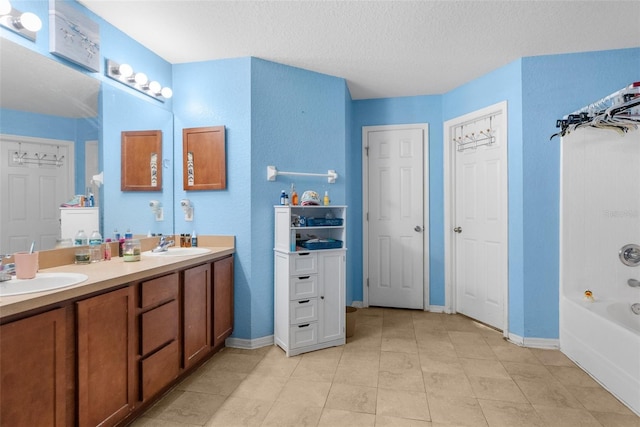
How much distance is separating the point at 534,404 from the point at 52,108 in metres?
3.18

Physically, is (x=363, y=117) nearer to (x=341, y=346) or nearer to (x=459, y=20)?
(x=459, y=20)

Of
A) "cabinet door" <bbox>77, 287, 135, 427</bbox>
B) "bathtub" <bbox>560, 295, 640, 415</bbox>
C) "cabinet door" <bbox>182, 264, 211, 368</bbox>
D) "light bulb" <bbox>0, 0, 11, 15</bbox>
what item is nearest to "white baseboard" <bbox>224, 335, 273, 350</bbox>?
"cabinet door" <bbox>182, 264, 211, 368</bbox>

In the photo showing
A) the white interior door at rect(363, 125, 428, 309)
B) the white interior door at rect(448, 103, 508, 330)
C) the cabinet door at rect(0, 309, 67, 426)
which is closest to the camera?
the cabinet door at rect(0, 309, 67, 426)

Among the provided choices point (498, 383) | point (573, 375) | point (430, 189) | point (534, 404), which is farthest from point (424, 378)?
point (430, 189)

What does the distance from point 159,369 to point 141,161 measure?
1.49 m

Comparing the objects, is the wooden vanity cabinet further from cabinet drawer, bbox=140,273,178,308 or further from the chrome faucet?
the chrome faucet

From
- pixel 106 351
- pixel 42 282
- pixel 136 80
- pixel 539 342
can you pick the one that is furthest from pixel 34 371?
pixel 539 342

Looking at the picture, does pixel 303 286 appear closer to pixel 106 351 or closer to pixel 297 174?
pixel 297 174

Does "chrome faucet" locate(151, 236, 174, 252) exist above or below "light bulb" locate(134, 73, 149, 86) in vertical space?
below

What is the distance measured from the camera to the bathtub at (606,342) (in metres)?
1.96

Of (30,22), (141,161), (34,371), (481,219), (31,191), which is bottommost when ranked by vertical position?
(34,371)

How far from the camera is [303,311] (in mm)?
2676

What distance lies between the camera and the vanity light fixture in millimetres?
2334

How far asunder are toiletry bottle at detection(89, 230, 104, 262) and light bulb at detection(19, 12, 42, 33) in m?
1.12
